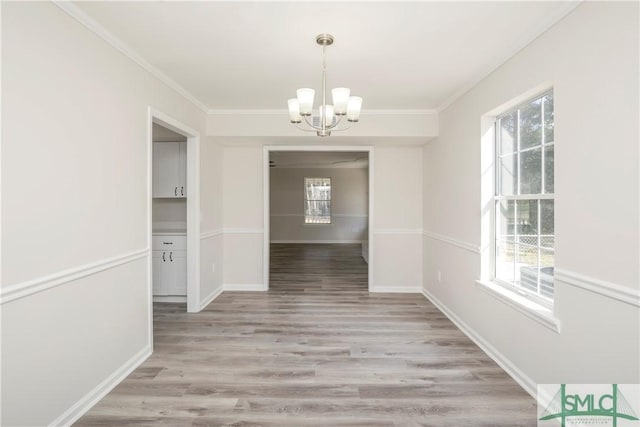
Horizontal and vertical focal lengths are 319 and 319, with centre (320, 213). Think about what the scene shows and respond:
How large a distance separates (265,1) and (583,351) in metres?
2.74

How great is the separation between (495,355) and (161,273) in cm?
392

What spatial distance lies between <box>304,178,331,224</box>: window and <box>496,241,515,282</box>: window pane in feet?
25.4

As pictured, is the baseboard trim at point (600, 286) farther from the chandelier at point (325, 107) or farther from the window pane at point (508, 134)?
the chandelier at point (325, 107)

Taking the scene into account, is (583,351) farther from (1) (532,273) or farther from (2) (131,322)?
(2) (131,322)

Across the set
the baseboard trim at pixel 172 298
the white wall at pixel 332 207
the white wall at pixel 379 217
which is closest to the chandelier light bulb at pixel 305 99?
the white wall at pixel 379 217

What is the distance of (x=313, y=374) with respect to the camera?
2471 mm

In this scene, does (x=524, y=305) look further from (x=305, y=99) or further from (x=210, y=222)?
(x=210, y=222)

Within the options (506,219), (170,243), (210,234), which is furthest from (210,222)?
(506,219)

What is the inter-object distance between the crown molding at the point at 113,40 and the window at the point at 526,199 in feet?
10.1

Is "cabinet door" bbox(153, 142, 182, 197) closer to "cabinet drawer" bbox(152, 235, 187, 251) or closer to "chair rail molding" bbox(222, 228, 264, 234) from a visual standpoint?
"cabinet drawer" bbox(152, 235, 187, 251)

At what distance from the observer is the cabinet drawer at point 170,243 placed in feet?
13.8

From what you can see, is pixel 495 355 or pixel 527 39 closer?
pixel 527 39

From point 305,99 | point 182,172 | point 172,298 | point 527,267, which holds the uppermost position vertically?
point 305,99

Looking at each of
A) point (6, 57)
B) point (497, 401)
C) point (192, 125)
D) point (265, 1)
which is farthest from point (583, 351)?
point (192, 125)
